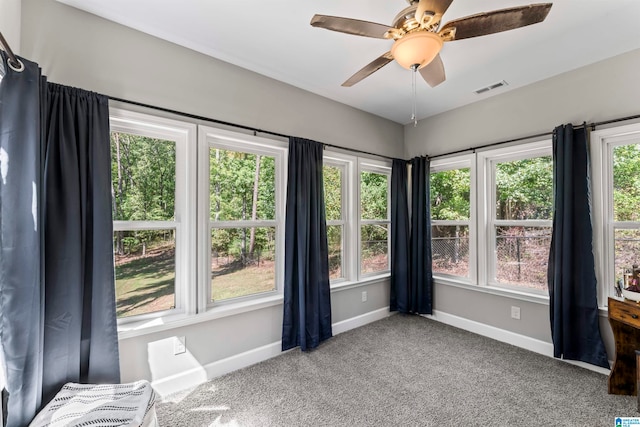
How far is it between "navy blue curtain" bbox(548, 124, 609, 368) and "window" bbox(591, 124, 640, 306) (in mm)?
95

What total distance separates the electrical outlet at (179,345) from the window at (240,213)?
30 cm

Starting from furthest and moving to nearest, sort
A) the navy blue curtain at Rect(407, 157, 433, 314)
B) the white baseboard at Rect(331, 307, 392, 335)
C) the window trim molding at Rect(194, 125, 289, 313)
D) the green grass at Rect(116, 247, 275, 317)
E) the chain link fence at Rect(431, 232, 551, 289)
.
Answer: the navy blue curtain at Rect(407, 157, 433, 314)
the white baseboard at Rect(331, 307, 392, 335)
the chain link fence at Rect(431, 232, 551, 289)
the window trim molding at Rect(194, 125, 289, 313)
the green grass at Rect(116, 247, 275, 317)

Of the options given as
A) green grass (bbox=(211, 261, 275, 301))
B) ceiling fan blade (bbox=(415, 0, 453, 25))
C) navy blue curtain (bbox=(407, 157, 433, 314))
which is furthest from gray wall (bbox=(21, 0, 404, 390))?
ceiling fan blade (bbox=(415, 0, 453, 25))

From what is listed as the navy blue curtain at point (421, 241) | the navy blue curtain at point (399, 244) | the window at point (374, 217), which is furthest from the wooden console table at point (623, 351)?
the window at point (374, 217)

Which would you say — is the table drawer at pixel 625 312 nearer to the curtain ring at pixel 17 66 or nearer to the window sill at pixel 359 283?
the window sill at pixel 359 283

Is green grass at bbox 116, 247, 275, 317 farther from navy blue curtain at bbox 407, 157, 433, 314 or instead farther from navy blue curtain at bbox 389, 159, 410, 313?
navy blue curtain at bbox 407, 157, 433, 314

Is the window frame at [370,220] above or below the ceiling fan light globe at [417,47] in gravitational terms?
below

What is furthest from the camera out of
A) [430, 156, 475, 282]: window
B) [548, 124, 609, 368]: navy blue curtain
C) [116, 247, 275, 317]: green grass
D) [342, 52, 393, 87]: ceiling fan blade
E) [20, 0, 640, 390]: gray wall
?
[430, 156, 475, 282]: window

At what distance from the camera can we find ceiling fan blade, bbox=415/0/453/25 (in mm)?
1269

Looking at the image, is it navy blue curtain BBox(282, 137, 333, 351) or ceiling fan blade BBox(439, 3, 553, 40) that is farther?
navy blue curtain BBox(282, 137, 333, 351)

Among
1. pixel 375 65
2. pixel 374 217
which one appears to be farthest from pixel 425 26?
pixel 374 217

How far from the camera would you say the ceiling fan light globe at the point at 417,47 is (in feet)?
4.80

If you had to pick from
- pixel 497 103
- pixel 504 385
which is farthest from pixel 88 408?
pixel 497 103

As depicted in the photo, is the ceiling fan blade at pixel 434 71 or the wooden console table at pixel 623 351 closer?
the ceiling fan blade at pixel 434 71
